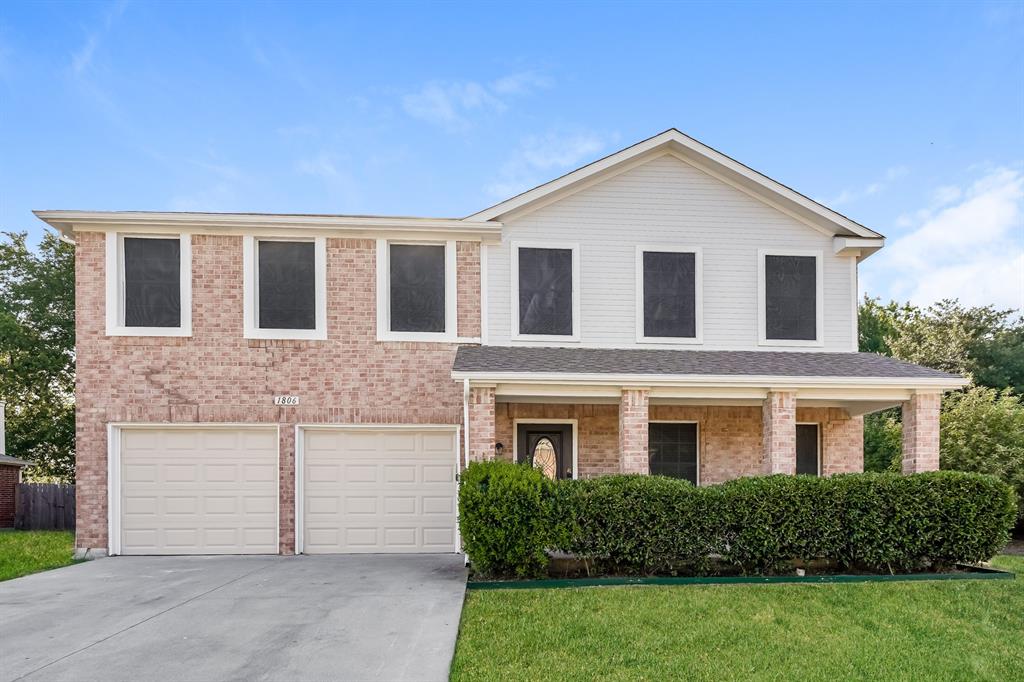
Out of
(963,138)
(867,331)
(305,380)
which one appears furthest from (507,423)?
(867,331)

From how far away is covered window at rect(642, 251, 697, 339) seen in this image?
1127cm

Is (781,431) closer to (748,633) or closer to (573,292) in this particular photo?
(573,292)

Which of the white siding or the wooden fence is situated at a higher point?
the white siding

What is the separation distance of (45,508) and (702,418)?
20028 millimetres

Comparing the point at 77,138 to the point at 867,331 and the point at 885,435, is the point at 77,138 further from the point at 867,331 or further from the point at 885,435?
the point at 867,331

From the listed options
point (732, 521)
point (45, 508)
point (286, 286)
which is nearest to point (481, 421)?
→ point (732, 521)

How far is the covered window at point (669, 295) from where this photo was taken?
37.0ft

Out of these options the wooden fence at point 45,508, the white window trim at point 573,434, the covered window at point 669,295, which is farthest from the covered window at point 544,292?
the wooden fence at point 45,508

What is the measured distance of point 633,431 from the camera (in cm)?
981

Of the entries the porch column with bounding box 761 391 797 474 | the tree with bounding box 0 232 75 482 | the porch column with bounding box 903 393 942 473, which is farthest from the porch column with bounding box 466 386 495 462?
the tree with bounding box 0 232 75 482

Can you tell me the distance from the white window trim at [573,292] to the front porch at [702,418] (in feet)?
1.20

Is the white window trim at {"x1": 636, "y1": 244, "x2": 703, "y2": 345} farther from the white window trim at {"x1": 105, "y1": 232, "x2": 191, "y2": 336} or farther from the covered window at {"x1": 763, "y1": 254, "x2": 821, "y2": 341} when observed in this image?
the white window trim at {"x1": 105, "y1": 232, "x2": 191, "y2": 336}

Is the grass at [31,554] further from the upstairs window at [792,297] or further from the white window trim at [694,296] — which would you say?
the upstairs window at [792,297]

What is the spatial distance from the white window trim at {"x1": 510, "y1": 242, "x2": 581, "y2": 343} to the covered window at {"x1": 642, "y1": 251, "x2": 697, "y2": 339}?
1178mm
